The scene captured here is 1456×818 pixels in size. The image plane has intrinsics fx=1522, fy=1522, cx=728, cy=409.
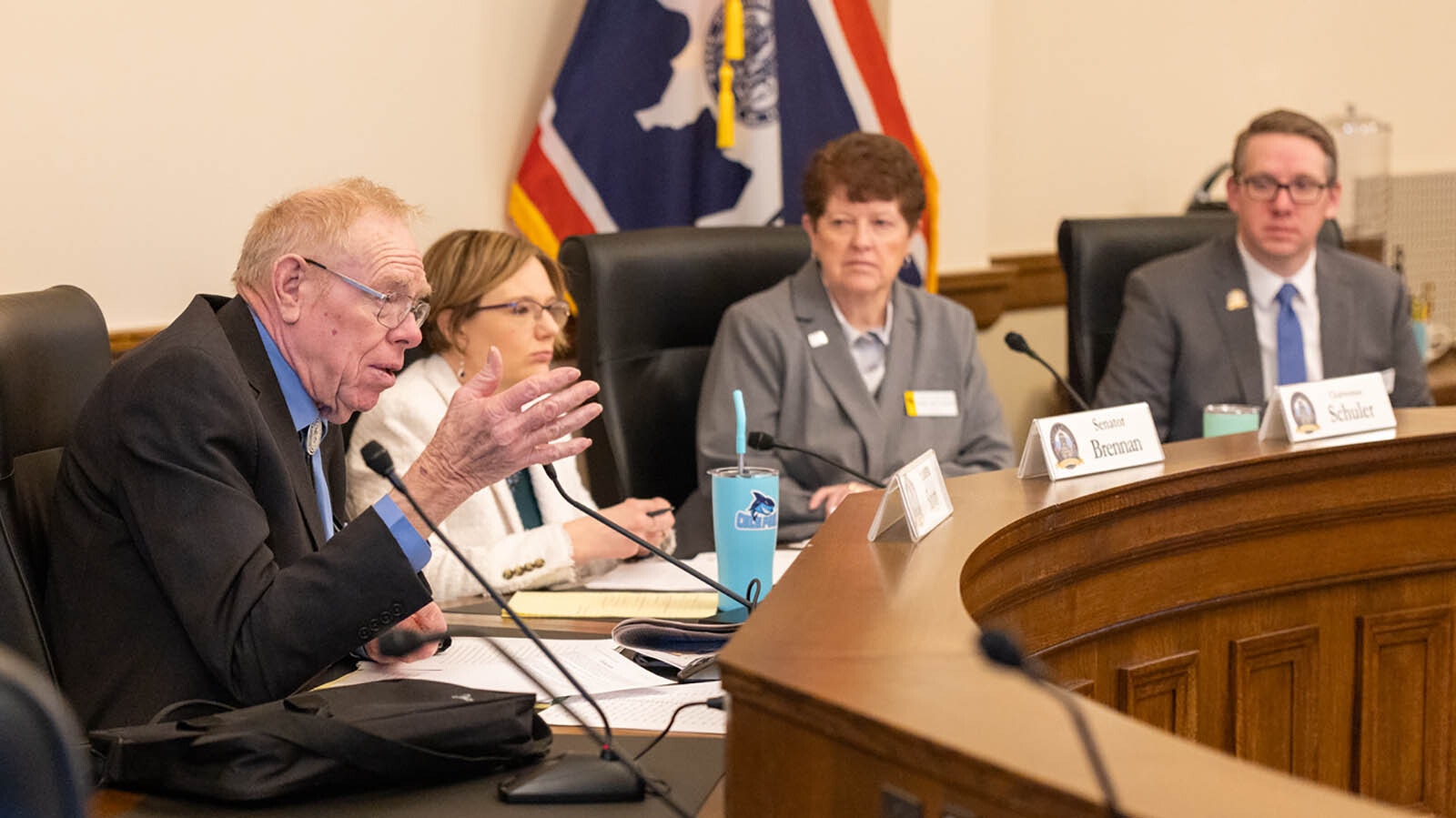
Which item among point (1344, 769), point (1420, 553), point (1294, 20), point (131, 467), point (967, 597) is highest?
point (1294, 20)

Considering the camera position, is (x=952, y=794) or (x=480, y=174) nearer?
(x=952, y=794)

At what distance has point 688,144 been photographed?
360 centimetres

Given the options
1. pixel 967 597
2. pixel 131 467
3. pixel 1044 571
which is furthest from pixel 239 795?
pixel 1044 571

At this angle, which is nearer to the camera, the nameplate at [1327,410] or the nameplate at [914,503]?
the nameplate at [914,503]

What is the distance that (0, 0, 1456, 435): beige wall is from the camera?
8.74ft

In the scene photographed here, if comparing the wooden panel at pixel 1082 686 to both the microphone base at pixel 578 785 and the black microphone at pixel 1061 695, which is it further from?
the black microphone at pixel 1061 695

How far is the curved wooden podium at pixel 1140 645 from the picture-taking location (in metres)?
0.94

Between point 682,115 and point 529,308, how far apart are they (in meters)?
1.15

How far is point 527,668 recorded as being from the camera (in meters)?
1.64

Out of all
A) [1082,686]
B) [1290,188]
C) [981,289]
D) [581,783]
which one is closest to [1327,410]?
[1082,686]

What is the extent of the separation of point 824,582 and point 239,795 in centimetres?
54

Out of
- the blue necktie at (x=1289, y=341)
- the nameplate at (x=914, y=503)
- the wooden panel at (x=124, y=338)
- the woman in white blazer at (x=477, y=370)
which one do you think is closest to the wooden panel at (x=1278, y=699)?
the nameplate at (x=914, y=503)

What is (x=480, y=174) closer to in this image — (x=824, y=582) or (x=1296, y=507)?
(x=1296, y=507)

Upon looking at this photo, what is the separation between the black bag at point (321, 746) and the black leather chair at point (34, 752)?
18.3 inches
